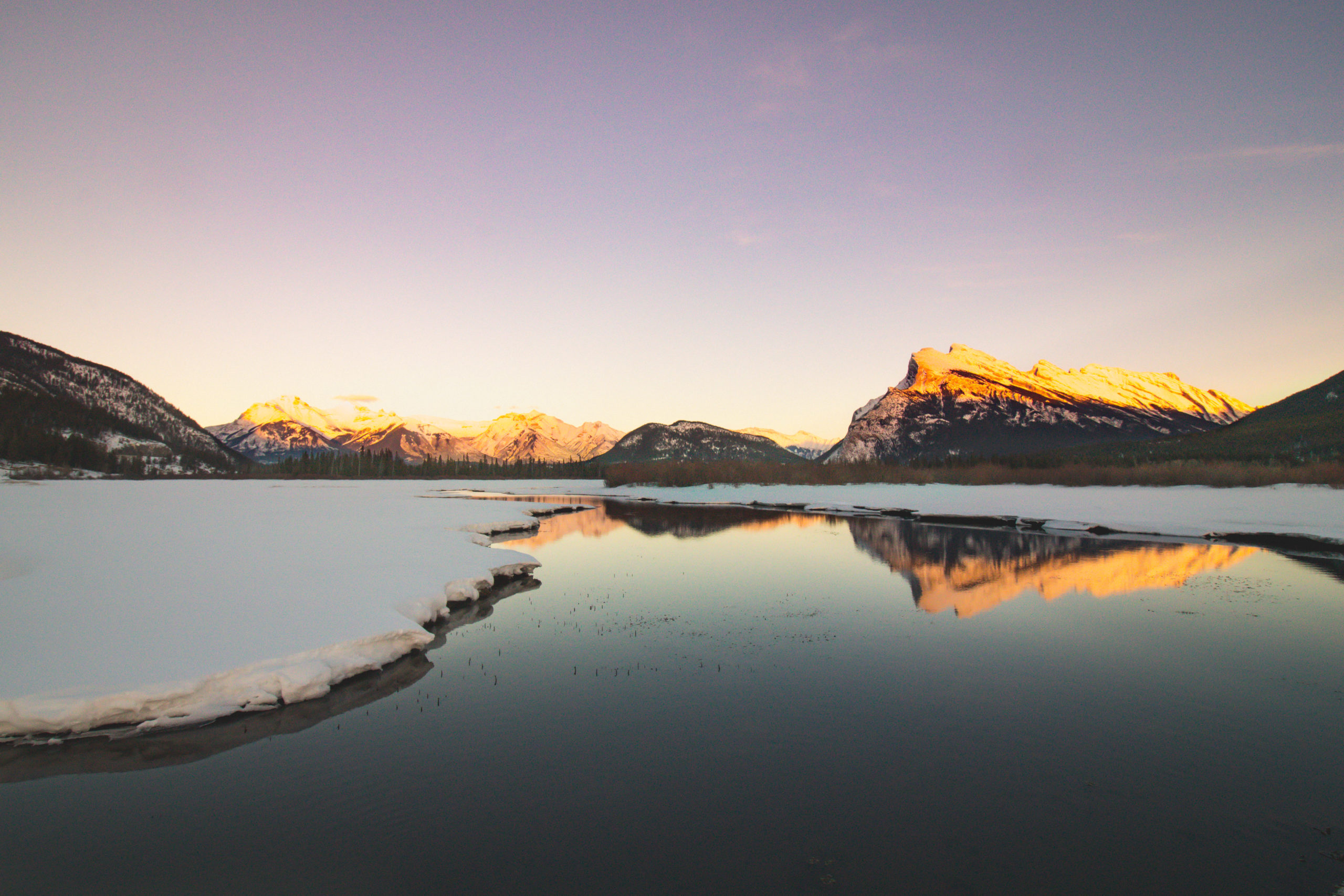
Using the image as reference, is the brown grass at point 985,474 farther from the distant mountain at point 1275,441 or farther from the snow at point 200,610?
the snow at point 200,610

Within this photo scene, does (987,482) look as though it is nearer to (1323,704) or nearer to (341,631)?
(1323,704)

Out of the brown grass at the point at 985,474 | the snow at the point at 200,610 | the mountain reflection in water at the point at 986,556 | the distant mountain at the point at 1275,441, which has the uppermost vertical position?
the distant mountain at the point at 1275,441

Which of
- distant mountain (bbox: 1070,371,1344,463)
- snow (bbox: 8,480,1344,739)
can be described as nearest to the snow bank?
snow (bbox: 8,480,1344,739)

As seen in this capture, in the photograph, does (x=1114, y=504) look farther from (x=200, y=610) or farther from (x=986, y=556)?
(x=200, y=610)

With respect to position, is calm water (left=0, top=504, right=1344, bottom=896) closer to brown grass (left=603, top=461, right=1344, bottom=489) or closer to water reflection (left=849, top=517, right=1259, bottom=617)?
water reflection (left=849, top=517, right=1259, bottom=617)

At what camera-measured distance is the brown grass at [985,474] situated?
6594 centimetres

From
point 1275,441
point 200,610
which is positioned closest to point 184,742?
point 200,610

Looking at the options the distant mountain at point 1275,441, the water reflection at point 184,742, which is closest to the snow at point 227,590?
the water reflection at point 184,742

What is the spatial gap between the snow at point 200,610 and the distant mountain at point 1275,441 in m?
107

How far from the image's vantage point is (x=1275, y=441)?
137m

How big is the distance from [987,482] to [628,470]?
7770 cm

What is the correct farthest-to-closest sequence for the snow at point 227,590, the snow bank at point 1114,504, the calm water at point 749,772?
1. the snow bank at point 1114,504
2. the snow at point 227,590
3. the calm water at point 749,772

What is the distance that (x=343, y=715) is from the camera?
43.7 feet

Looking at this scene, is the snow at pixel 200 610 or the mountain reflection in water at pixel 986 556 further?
the mountain reflection in water at pixel 986 556
